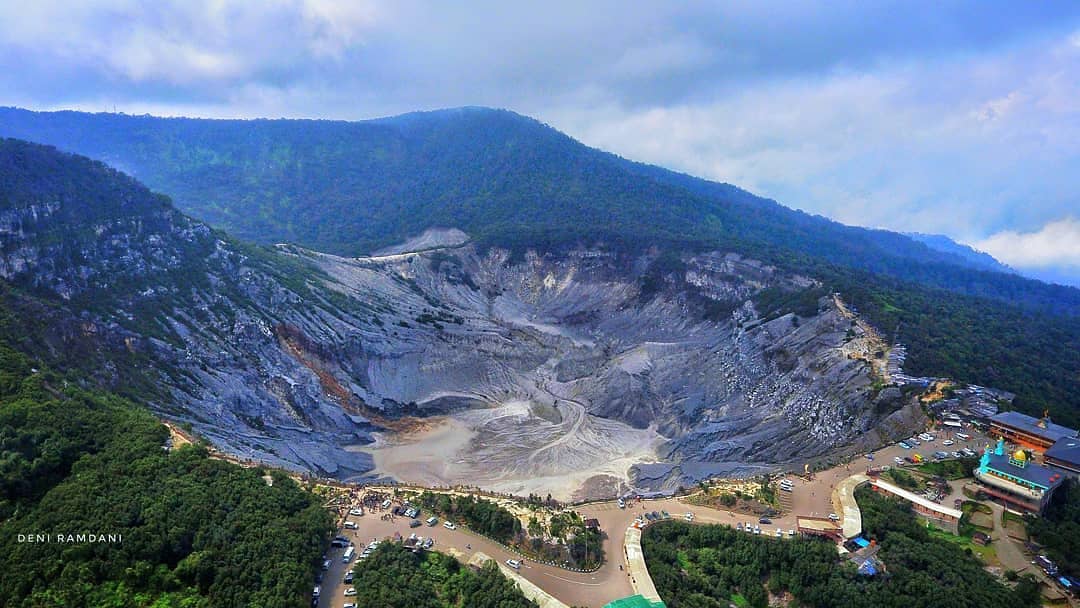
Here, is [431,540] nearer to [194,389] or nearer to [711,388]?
[194,389]

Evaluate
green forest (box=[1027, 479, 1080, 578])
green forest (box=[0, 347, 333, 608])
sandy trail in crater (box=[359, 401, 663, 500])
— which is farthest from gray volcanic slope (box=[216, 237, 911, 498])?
green forest (box=[0, 347, 333, 608])

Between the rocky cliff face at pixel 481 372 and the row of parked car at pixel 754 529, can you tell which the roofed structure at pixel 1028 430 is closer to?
the rocky cliff face at pixel 481 372

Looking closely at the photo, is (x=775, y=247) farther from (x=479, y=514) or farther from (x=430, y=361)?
(x=479, y=514)

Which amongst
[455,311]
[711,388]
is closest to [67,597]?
[711,388]

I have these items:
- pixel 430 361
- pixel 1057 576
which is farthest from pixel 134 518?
pixel 430 361

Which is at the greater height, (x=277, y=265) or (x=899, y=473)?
(x=277, y=265)
